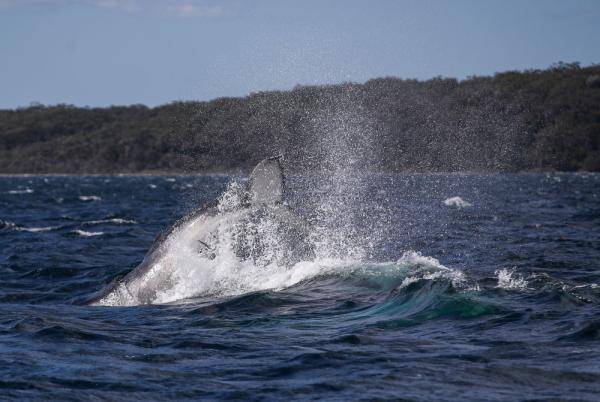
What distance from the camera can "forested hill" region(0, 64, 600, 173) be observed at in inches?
2078

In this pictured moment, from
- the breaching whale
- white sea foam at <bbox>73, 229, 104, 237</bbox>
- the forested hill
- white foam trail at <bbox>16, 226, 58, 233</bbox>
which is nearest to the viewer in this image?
A: the breaching whale

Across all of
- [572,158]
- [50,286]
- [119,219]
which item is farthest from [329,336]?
[572,158]

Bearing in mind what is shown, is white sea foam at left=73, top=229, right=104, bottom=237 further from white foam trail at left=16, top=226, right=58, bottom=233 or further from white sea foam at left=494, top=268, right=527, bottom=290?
white sea foam at left=494, top=268, right=527, bottom=290

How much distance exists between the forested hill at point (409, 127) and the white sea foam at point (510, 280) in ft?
77.9

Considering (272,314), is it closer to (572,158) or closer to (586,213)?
(586,213)

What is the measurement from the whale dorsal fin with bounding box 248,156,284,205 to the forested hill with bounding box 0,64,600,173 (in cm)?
2487

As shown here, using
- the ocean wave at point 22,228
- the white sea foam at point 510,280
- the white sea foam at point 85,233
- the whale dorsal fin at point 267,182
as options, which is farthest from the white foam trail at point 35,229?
the white sea foam at point 510,280

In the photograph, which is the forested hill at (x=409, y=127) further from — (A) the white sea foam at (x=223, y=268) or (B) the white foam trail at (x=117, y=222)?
(A) the white sea foam at (x=223, y=268)

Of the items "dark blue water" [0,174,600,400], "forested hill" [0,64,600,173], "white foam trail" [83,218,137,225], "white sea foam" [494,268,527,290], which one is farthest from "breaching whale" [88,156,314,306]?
"forested hill" [0,64,600,173]

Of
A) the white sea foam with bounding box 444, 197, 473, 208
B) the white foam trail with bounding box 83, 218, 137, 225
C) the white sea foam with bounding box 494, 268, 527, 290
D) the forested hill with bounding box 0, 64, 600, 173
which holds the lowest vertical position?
the white sea foam with bounding box 444, 197, 473, 208

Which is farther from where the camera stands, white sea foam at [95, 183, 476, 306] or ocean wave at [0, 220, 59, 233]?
ocean wave at [0, 220, 59, 233]

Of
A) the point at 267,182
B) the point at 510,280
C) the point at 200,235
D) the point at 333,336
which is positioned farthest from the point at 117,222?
the point at 333,336

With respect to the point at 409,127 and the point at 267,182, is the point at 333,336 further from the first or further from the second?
the point at 409,127

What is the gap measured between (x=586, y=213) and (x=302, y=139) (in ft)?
87.6
